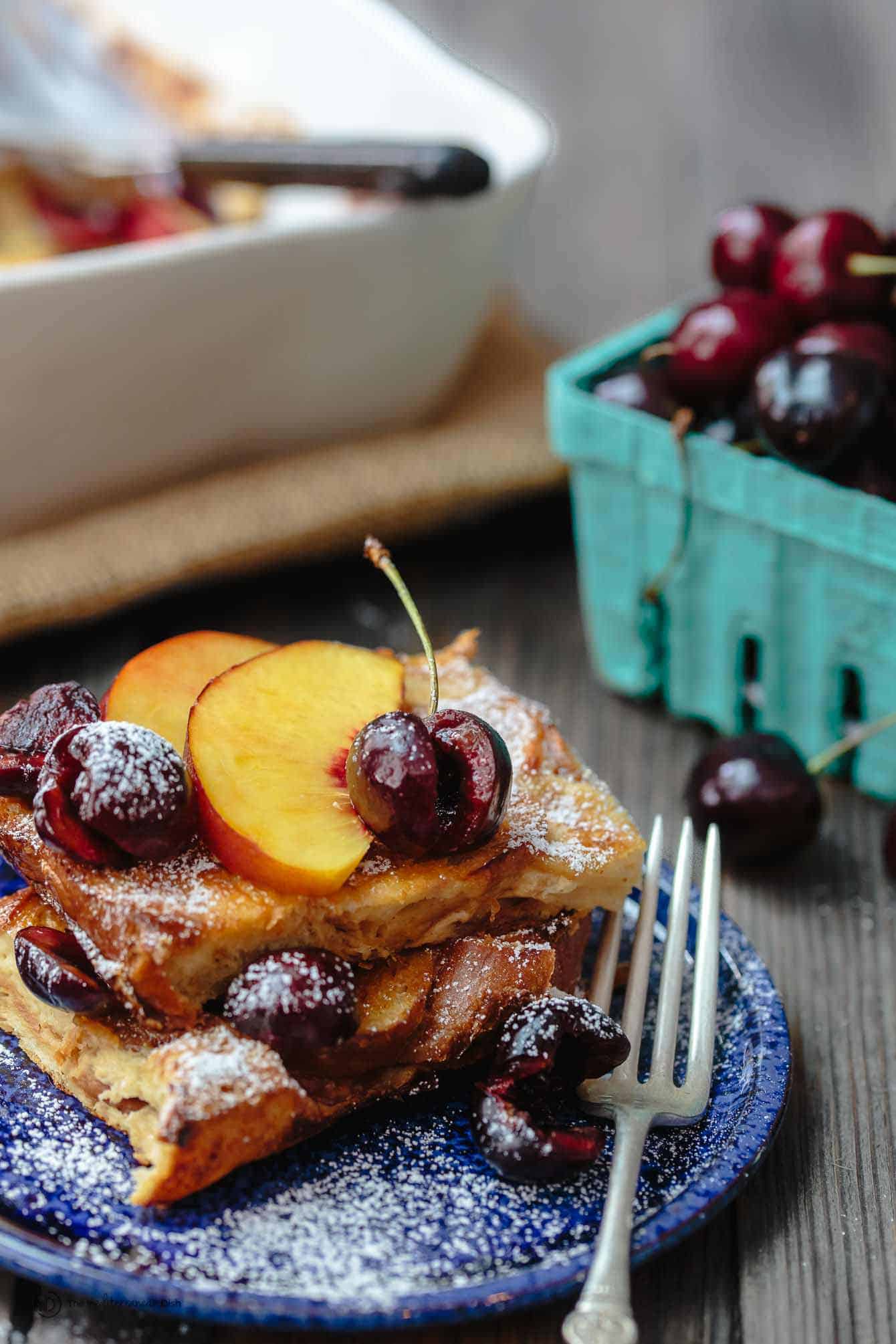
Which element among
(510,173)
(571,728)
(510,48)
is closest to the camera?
(571,728)

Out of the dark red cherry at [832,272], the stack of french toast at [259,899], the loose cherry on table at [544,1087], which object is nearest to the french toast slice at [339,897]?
the stack of french toast at [259,899]

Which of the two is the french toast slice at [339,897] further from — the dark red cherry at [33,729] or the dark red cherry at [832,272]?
the dark red cherry at [832,272]

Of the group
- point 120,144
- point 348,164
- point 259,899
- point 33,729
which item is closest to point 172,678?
point 33,729

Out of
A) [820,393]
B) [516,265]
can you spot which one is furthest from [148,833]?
[516,265]

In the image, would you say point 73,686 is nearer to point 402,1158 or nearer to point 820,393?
point 402,1158

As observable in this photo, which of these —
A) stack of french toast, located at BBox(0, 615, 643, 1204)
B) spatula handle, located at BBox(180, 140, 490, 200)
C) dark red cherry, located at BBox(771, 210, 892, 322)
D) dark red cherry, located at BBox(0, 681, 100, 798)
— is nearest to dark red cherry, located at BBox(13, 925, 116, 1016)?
stack of french toast, located at BBox(0, 615, 643, 1204)

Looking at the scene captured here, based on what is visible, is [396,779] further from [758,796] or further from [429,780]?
[758,796]
